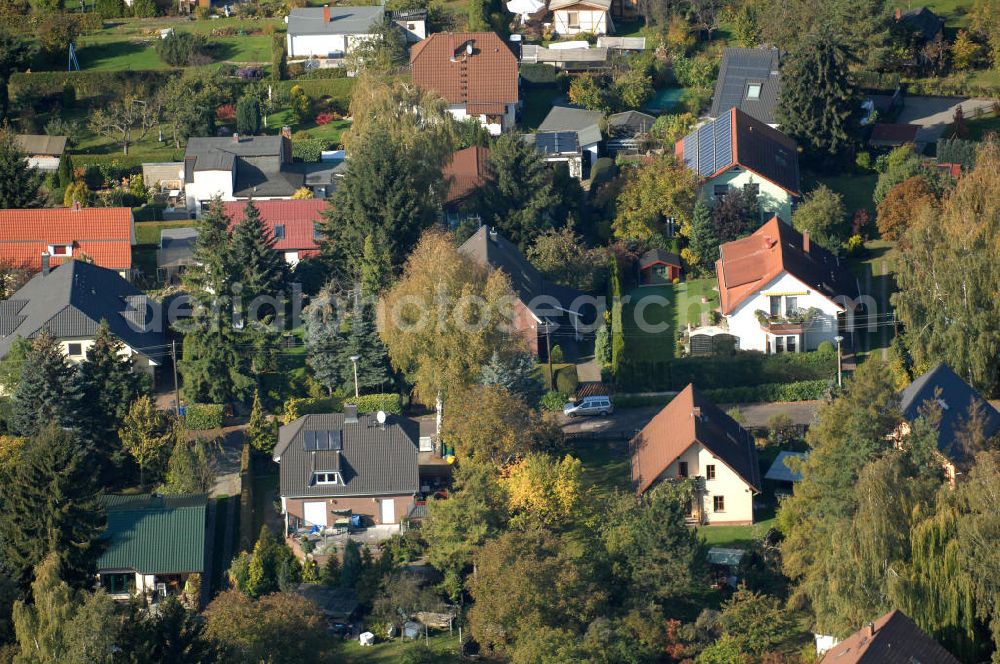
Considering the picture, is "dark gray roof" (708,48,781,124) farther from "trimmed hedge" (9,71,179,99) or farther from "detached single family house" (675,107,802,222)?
"trimmed hedge" (9,71,179,99)

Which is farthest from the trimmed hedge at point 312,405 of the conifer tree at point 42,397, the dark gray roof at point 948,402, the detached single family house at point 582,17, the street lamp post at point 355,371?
the detached single family house at point 582,17

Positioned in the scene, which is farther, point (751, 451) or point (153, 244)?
point (153, 244)

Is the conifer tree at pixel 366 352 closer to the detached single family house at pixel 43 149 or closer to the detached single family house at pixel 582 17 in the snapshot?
the detached single family house at pixel 43 149

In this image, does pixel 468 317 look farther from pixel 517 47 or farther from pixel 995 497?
pixel 517 47

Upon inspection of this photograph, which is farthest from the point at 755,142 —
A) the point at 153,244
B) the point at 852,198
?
the point at 153,244

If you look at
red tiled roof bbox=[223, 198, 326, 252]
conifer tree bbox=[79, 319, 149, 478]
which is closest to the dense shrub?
red tiled roof bbox=[223, 198, 326, 252]

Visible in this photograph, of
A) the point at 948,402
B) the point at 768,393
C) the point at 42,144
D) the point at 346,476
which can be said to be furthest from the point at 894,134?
the point at 42,144

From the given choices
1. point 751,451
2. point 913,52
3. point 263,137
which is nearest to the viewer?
point 751,451
